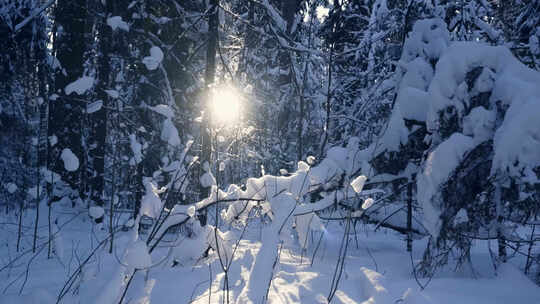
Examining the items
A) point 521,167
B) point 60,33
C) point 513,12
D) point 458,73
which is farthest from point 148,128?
point 513,12

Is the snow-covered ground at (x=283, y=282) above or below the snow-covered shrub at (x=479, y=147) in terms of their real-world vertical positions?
below

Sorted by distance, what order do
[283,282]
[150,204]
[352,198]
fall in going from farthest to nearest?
[352,198], [283,282], [150,204]

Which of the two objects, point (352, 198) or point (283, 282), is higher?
point (352, 198)

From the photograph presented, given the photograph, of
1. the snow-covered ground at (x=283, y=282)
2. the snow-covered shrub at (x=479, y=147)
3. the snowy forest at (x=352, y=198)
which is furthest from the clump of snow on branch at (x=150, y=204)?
the snow-covered shrub at (x=479, y=147)

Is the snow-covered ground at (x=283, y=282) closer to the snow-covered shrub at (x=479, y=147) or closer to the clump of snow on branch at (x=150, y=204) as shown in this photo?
the clump of snow on branch at (x=150, y=204)

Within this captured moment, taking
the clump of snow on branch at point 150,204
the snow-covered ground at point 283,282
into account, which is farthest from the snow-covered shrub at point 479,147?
the clump of snow on branch at point 150,204

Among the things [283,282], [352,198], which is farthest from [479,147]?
[283,282]

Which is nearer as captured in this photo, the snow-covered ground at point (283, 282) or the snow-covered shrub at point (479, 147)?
the snow-covered ground at point (283, 282)

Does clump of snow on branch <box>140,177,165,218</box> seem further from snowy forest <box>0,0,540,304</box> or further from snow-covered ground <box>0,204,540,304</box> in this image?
snow-covered ground <box>0,204,540,304</box>

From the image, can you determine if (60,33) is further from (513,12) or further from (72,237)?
(513,12)

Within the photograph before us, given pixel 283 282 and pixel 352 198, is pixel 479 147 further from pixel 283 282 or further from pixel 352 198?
pixel 283 282

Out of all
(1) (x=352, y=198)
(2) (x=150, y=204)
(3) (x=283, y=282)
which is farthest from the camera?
(1) (x=352, y=198)

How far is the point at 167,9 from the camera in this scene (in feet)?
18.8

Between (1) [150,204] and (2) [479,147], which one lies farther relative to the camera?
(2) [479,147]
